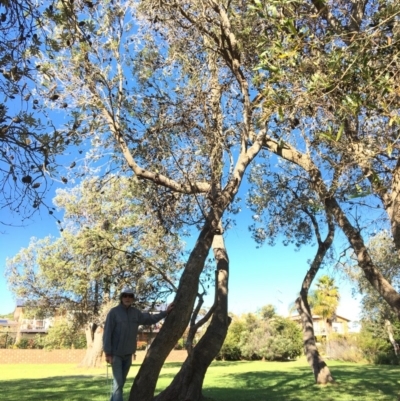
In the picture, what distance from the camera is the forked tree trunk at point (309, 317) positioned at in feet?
38.7

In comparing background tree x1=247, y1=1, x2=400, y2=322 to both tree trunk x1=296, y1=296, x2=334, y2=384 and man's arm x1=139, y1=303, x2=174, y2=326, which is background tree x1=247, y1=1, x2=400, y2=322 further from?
tree trunk x1=296, y1=296, x2=334, y2=384

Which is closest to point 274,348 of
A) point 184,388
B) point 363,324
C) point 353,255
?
point 363,324

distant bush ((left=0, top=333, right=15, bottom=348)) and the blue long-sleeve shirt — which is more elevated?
distant bush ((left=0, top=333, right=15, bottom=348))

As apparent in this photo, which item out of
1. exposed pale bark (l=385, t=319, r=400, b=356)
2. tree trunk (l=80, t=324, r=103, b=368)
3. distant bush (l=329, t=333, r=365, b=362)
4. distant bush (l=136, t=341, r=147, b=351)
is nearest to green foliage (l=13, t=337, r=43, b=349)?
distant bush (l=136, t=341, r=147, b=351)

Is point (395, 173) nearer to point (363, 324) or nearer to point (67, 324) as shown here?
point (67, 324)

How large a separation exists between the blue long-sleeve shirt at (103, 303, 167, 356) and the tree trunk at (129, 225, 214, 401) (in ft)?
0.87

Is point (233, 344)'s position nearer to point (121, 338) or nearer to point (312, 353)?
point (312, 353)

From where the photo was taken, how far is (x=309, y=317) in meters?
12.5

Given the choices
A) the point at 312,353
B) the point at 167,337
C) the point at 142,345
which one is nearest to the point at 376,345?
the point at 142,345

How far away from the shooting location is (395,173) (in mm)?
6562

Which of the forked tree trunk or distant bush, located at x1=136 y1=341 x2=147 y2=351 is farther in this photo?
distant bush, located at x1=136 y1=341 x2=147 y2=351

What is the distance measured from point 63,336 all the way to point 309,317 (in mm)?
21814

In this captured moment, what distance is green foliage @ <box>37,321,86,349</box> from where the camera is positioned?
27578 millimetres

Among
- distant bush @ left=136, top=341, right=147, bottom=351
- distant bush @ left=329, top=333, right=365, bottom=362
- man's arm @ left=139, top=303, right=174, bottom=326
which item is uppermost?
distant bush @ left=136, top=341, right=147, bottom=351
